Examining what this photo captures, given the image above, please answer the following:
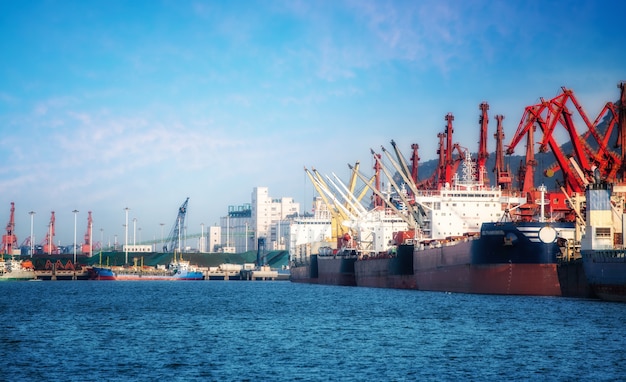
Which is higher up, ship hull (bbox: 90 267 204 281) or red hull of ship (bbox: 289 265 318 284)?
red hull of ship (bbox: 289 265 318 284)

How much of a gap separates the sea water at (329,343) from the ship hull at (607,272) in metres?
0.89

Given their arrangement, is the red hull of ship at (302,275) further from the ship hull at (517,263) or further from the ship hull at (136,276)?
the ship hull at (517,263)

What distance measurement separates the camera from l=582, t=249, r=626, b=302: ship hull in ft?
165

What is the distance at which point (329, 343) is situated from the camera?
128ft

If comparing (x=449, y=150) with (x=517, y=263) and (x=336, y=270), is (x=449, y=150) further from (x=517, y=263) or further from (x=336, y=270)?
(x=517, y=263)

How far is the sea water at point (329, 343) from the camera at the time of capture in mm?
31016

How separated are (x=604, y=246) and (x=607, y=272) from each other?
245cm

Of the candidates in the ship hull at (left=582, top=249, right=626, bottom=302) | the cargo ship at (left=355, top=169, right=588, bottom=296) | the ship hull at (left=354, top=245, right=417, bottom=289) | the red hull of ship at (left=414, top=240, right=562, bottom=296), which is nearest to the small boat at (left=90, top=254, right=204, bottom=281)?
the ship hull at (left=354, top=245, right=417, bottom=289)

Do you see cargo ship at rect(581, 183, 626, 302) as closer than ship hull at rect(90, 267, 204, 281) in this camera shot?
Yes

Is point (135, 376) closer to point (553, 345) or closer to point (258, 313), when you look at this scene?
point (553, 345)

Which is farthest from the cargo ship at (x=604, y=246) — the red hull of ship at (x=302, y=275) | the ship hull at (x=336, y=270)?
the red hull of ship at (x=302, y=275)

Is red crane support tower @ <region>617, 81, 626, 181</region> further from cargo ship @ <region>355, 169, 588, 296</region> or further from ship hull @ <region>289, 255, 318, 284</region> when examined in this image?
ship hull @ <region>289, 255, 318, 284</region>

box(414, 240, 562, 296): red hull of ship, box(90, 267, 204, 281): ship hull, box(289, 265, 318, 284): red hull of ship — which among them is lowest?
box(90, 267, 204, 281): ship hull

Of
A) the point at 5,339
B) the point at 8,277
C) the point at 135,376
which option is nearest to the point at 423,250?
the point at 5,339
